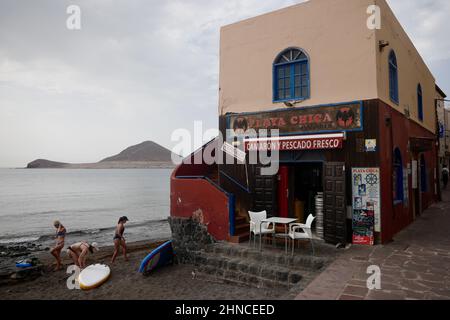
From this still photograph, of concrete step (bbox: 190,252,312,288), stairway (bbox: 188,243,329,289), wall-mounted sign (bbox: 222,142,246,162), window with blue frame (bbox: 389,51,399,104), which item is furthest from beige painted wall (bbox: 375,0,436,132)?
concrete step (bbox: 190,252,312,288)

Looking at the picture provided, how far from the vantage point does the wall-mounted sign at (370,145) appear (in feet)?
27.5

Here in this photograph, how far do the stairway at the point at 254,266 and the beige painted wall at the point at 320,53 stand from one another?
473 cm

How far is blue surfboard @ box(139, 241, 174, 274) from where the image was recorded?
371 inches

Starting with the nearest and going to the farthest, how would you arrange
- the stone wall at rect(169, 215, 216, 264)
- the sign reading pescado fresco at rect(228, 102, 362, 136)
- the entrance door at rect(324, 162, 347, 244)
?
the entrance door at rect(324, 162, 347, 244) → the sign reading pescado fresco at rect(228, 102, 362, 136) → the stone wall at rect(169, 215, 216, 264)

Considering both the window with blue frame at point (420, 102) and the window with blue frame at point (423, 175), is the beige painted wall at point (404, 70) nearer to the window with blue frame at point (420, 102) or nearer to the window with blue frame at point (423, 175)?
the window with blue frame at point (420, 102)

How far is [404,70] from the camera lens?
38.8 feet

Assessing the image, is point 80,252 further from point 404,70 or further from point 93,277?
point 404,70

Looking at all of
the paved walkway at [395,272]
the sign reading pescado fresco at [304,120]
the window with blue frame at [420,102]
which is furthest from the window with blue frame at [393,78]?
the window with blue frame at [420,102]

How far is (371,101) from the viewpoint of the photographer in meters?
8.53

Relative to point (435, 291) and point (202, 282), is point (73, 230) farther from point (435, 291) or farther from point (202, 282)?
point (435, 291)

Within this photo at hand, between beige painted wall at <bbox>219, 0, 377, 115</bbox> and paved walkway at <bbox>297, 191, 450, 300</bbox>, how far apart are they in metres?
4.26

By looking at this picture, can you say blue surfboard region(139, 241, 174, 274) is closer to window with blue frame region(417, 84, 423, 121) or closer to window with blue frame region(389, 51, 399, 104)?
window with blue frame region(389, 51, 399, 104)
